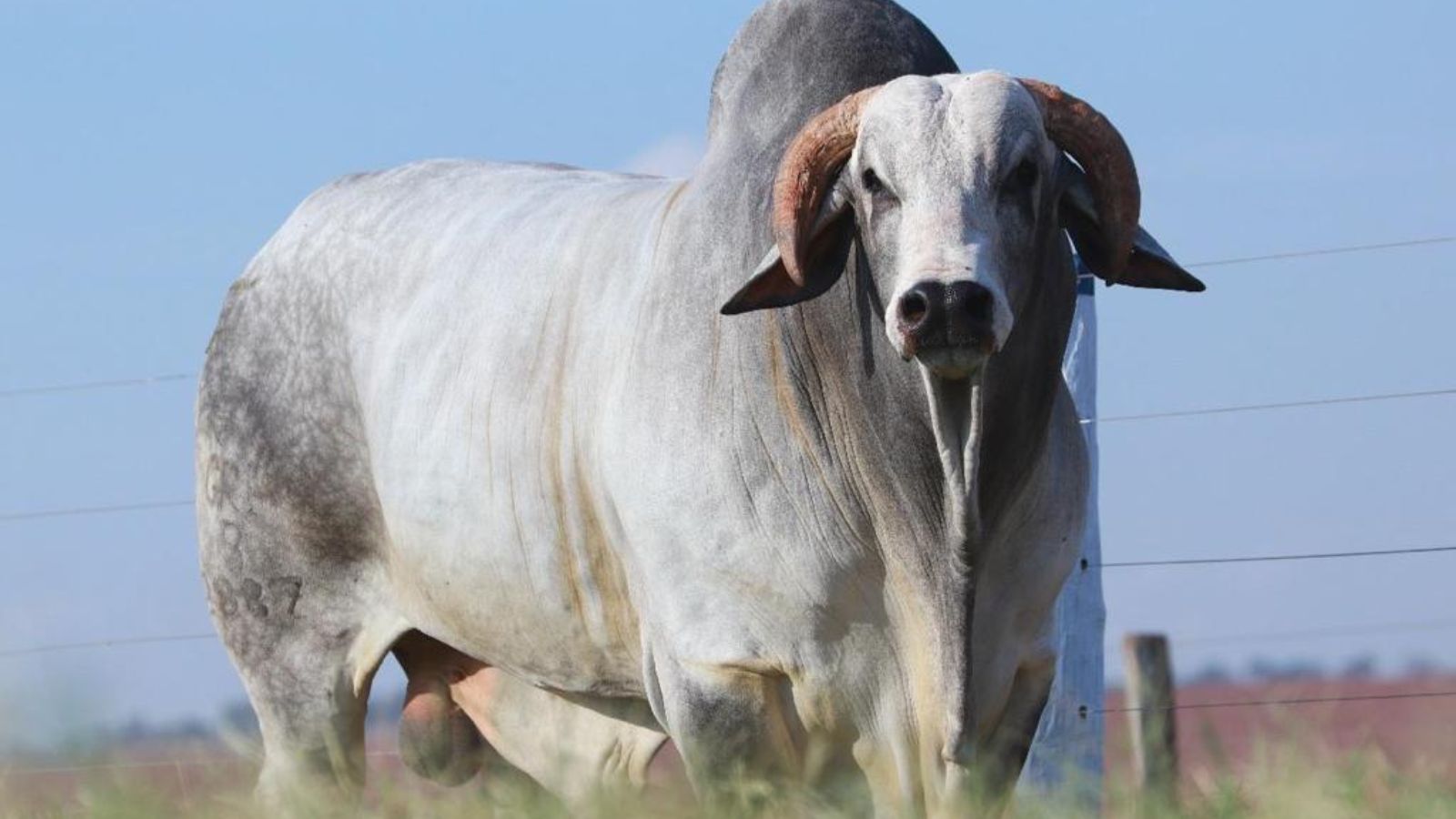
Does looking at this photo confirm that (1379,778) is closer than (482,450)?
Yes

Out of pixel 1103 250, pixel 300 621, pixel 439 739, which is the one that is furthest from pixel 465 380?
pixel 1103 250

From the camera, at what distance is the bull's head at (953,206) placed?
12.1 ft

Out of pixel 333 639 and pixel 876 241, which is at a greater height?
pixel 876 241

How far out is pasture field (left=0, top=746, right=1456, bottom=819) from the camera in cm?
263

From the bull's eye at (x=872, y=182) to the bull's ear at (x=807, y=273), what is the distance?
0.10 metres

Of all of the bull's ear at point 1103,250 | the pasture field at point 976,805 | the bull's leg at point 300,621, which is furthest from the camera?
the bull's leg at point 300,621

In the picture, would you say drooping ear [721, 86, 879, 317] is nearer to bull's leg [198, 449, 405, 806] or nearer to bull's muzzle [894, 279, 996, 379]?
bull's muzzle [894, 279, 996, 379]

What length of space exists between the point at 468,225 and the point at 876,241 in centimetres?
161

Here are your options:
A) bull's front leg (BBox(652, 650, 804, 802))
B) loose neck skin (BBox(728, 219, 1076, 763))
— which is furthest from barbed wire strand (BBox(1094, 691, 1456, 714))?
bull's front leg (BBox(652, 650, 804, 802))

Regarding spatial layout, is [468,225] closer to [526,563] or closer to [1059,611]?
[526,563]

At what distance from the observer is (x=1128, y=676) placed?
6992mm

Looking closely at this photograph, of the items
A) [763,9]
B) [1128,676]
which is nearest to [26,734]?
[763,9]

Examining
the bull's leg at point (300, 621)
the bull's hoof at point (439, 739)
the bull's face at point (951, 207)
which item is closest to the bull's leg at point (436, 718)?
the bull's hoof at point (439, 739)

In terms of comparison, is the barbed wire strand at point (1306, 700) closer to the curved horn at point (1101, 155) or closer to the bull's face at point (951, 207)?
the curved horn at point (1101, 155)
